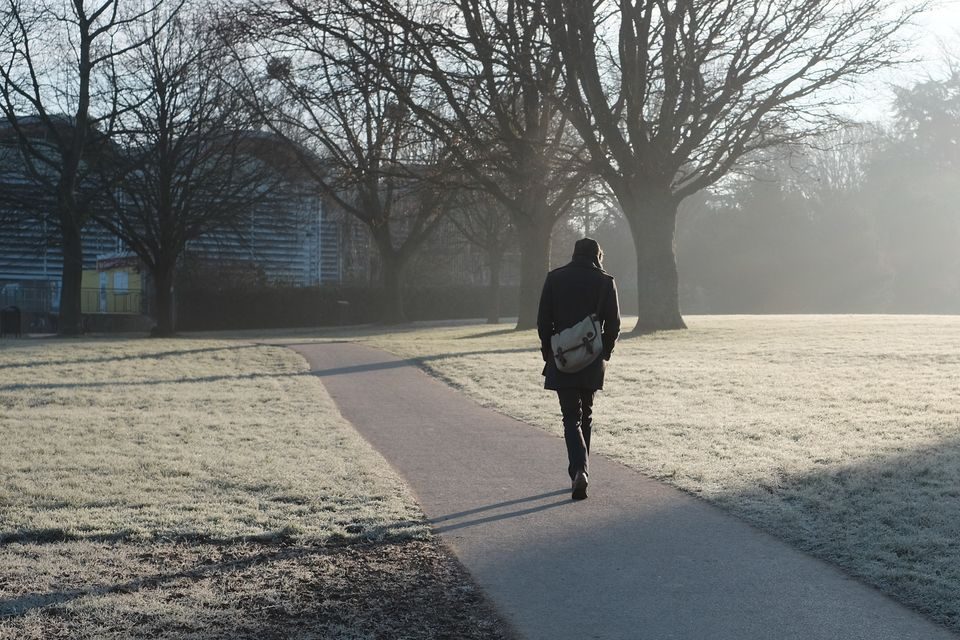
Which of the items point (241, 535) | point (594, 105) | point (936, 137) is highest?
point (936, 137)

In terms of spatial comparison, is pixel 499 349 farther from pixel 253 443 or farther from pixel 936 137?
pixel 936 137

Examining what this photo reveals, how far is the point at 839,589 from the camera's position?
5.46 meters

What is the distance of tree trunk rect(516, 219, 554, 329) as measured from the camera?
105 feet

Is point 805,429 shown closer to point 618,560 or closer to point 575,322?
point 575,322

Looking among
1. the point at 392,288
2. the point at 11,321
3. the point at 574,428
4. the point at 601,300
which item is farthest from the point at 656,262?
the point at 11,321

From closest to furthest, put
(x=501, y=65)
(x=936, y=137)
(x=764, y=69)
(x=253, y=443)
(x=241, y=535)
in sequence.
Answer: (x=241, y=535)
(x=253, y=443)
(x=501, y=65)
(x=764, y=69)
(x=936, y=137)

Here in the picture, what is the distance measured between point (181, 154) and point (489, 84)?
53.4ft

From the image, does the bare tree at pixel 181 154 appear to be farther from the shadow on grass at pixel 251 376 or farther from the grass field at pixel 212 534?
the grass field at pixel 212 534

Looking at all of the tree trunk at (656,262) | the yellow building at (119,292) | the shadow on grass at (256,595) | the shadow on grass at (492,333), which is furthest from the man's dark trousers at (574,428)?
the yellow building at (119,292)

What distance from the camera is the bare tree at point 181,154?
115 feet

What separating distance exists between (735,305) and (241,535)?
187 ft

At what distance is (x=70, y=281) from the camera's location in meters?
34.5

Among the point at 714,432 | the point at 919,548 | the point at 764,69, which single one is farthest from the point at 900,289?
the point at 919,548

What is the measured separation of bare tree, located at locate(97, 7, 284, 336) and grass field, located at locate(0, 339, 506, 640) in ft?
77.1
